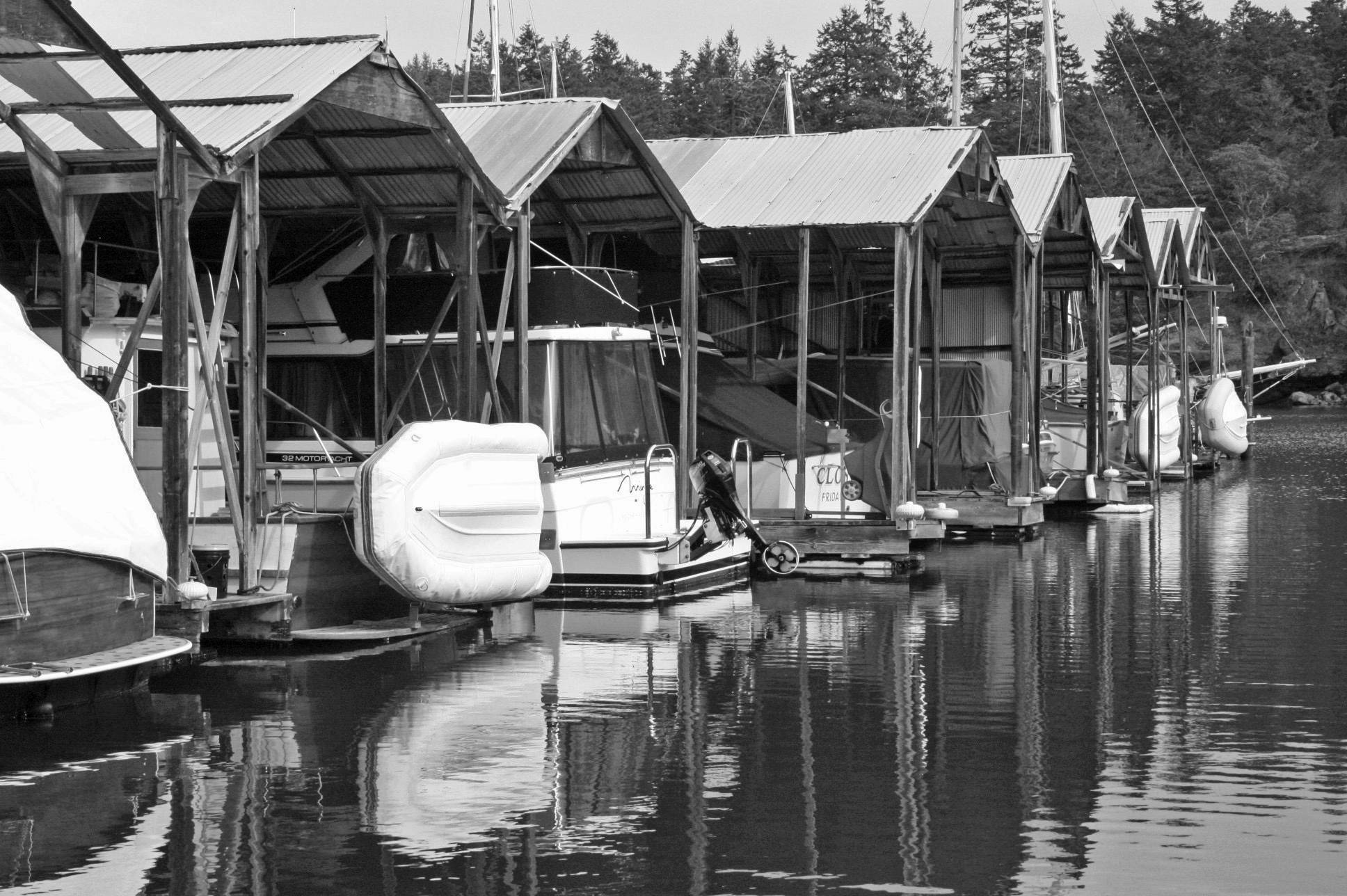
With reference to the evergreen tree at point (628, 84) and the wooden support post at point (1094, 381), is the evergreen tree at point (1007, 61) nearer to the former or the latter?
the evergreen tree at point (628, 84)

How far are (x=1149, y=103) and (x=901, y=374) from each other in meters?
106

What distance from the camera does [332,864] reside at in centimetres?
857

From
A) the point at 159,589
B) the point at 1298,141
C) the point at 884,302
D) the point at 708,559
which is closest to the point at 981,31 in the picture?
the point at 1298,141

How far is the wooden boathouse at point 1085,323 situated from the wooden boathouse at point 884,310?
95 centimetres

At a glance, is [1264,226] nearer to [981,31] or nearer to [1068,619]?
[981,31]

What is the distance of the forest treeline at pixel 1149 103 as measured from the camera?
95625 millimetres

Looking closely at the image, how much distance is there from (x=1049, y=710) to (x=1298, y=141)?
348 ft

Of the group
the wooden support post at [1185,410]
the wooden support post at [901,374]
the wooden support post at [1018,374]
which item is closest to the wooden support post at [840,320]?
the wooden support post at [1018,374]

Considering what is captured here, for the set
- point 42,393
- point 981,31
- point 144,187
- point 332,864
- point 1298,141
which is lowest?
point 332,864

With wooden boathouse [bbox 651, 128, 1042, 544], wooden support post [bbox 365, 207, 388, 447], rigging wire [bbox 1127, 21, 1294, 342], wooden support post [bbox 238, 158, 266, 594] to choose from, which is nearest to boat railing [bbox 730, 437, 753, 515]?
wooden boathouse [bbox 651, 128, 1042, 544]

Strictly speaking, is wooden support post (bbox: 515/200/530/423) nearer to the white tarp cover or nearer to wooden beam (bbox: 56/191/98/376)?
wooden beam (bbox: 56/191/98/376)

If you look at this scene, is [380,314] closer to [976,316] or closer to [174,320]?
[174,320]

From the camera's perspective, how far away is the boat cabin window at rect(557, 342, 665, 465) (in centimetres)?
1950

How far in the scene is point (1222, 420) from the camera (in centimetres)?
4572
